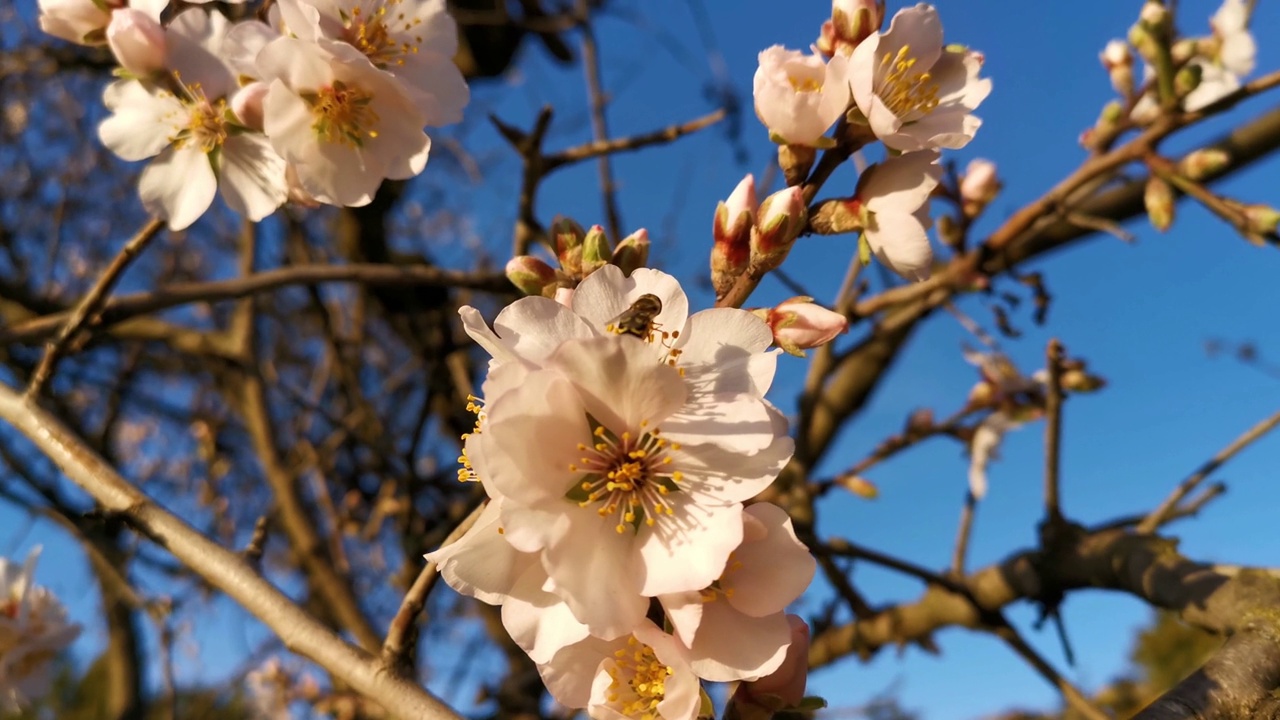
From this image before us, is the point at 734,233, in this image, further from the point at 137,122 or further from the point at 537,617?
the point at 137,122

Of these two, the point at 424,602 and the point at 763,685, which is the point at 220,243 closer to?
A: the point at 424,602

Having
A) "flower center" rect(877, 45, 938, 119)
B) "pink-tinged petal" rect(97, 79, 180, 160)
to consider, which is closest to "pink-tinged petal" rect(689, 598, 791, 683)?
"flower center" rect(877, 45, 938, 119)

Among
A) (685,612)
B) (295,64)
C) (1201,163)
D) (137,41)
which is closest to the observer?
(685,612)

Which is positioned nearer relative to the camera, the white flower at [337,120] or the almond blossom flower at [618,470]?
the almond blossom flower at [618,470]

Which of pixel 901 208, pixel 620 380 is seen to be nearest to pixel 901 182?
pixel 901 208

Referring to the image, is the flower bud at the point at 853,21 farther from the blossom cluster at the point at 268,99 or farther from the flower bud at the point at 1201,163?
the flower bud at the point at 1201,163

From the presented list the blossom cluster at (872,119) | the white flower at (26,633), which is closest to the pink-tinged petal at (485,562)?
the blossom cluster at (872,119)

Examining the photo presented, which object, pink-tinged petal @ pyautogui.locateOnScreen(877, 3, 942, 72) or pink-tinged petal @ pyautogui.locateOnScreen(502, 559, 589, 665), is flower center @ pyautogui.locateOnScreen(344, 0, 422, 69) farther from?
pink-tinged petal @ pyautogui.locateOnScreen(502, 559, 589, 665)
